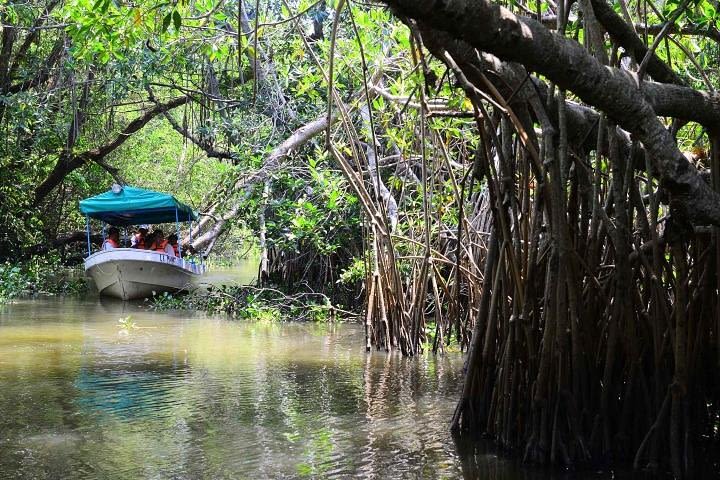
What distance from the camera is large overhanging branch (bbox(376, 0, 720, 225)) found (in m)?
3.01

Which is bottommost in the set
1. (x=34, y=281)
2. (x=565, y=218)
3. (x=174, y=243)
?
(x=34, y=281)

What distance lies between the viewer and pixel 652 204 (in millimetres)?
4855

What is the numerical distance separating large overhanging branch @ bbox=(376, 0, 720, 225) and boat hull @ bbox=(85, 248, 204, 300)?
1307cm

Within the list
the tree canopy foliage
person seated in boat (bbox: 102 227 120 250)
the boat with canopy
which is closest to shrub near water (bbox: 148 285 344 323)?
the boat with canopy

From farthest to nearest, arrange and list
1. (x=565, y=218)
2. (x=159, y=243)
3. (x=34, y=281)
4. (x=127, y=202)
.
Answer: (x=159, y=243) → (x=34, y=281) → (x=127, y=202) → (x=565, y=218)

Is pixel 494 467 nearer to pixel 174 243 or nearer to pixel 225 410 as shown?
pixel 225 410

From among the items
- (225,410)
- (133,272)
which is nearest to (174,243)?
(133,272)

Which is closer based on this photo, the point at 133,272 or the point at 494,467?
the point at 494,467

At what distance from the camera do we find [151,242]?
18.1 m

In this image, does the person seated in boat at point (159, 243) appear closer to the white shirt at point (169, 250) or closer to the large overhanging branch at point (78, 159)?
the white shirt at point (169, 250)

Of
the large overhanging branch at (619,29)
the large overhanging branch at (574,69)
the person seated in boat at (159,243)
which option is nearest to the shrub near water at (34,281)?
the person seated in boat at (159,243)

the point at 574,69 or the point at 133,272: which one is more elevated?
the point at 574,69

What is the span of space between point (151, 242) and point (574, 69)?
15416mm

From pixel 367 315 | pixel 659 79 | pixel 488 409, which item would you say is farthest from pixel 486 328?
pixel 367 315
